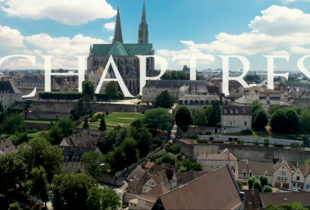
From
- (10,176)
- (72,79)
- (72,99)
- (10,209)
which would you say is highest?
(72,79)

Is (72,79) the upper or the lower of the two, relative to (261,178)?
upper

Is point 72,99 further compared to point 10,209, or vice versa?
point 72,99

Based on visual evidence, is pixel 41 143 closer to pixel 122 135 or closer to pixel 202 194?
pixel 122 135

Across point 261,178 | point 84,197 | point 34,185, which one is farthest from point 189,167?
point 34,185

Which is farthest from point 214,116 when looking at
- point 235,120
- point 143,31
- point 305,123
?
point 143,31

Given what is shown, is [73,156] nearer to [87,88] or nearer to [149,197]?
[149,197]

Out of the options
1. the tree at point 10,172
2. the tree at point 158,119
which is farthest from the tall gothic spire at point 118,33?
the tree at point 10,172

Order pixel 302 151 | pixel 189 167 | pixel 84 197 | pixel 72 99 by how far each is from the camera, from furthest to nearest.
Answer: pixel 72 99 < pixel 302 151 < pixel 189 167 < pixel 84 197
